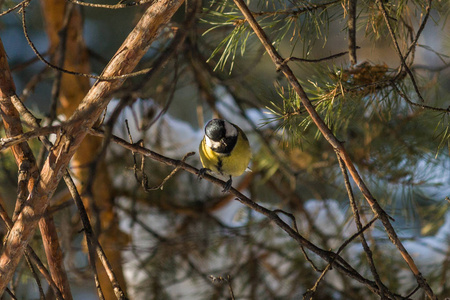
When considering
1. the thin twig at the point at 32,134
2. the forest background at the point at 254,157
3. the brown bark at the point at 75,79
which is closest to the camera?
the thin twig at the point at 32,134

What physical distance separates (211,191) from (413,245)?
3.03 feet

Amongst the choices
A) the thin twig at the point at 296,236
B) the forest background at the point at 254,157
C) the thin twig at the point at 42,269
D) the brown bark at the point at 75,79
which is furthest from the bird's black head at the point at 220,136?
the thin twig at the point at 42,269

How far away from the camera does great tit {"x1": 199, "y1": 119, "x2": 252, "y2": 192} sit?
1.38 meters

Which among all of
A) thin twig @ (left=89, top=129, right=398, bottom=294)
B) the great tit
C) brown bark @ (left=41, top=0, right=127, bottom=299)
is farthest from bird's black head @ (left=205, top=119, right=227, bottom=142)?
brown bark @ (left=41, top=0, right=127, bottom=299)

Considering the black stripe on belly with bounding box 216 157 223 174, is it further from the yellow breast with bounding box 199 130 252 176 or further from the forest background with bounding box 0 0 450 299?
the forest background with bounding box 0 0 450 299

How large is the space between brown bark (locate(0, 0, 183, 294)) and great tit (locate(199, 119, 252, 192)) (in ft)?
2.20

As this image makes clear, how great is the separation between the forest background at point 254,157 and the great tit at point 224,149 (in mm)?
133

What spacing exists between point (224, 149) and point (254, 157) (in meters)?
0.55

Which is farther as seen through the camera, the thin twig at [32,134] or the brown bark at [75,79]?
the brown bark at [75,79]

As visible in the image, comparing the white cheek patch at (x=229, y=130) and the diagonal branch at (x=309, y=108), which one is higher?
the white cheek patch at (x=229, y=130)

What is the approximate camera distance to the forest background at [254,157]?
1.01m

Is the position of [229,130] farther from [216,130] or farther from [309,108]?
[309,108]

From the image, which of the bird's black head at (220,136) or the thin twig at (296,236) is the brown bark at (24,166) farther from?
the bird's black head at (220,136)

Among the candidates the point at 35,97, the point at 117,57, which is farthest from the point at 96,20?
the point at 117,57
